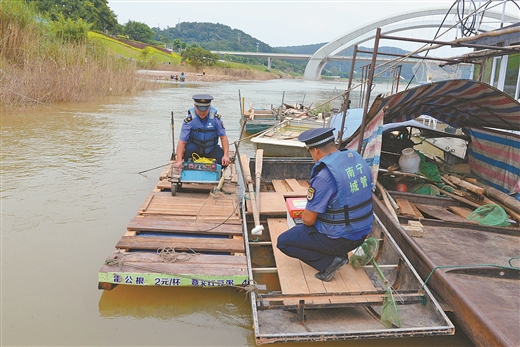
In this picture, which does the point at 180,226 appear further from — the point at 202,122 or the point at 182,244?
the point at 202,122

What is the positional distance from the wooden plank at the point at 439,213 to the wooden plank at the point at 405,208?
210mm

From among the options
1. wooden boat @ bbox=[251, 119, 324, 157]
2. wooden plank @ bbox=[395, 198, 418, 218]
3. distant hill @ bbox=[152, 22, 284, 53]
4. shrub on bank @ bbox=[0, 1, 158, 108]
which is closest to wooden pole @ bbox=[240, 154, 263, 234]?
wooden plank @ bbox=[395, 198, 418, 218]

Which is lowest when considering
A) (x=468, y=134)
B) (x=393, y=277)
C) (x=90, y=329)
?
(x=90, y=329)

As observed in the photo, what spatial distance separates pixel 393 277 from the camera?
414 centimetres

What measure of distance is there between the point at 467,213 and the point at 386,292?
2606 mm

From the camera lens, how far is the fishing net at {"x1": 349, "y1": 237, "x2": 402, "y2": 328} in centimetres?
322

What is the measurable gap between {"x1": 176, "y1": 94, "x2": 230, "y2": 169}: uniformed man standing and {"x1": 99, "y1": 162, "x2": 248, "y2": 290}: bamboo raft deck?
28.9 inches

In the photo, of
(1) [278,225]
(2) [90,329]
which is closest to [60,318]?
(2) [90,329]

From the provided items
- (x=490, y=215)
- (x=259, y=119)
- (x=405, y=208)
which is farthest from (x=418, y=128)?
(x=259, y=119)

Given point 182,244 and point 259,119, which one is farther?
point 259,119

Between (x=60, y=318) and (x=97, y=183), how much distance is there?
4.35 m

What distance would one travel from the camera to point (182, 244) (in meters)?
4.34

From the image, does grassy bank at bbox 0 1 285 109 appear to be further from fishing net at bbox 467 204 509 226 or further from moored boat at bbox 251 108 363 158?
fishing net at bbox 467 204 509 226

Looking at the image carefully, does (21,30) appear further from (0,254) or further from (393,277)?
(393,277)
